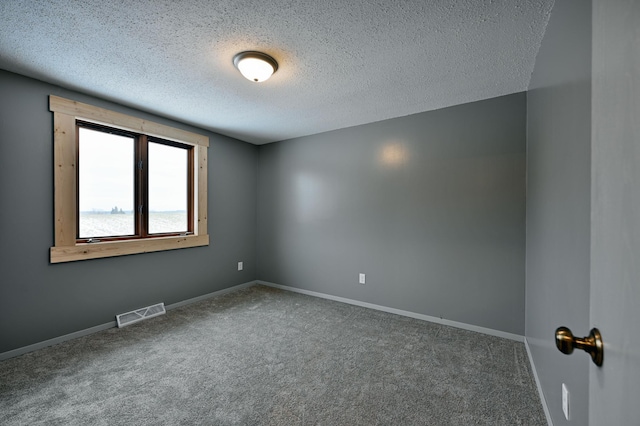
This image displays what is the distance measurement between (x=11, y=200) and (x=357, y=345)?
3202mm

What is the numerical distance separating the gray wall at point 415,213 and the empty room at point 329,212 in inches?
1.0

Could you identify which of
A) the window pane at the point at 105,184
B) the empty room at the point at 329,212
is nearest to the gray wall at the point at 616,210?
the empty room at the point at 329,212

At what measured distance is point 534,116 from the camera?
2.14 meters

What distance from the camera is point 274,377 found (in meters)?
2.01

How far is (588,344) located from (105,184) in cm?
374

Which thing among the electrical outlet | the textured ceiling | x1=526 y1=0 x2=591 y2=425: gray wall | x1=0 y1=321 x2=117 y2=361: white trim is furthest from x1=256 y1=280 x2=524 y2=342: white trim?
the textured ceiling

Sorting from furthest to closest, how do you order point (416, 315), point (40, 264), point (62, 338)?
point (416, 315), point (62, 338), point (40, 264)

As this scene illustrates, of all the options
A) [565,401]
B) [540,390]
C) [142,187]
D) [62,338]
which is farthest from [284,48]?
[62,338]

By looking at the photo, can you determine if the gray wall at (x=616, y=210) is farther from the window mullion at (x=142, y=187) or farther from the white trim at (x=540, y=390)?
the window mullion at (x=142, y=187)

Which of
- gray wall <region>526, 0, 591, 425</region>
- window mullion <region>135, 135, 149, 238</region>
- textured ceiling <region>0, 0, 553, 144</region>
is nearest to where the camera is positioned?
gray wall <region>526, 0, 591, 425</region>

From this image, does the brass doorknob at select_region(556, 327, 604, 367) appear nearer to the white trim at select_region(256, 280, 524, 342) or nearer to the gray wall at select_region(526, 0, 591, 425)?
the gray wall at select_region(526, 0, 591, 425)

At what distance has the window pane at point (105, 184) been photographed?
108 inches

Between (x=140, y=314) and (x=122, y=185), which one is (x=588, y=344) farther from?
(x=122, y=185)

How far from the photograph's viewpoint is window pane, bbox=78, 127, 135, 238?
108 inches
